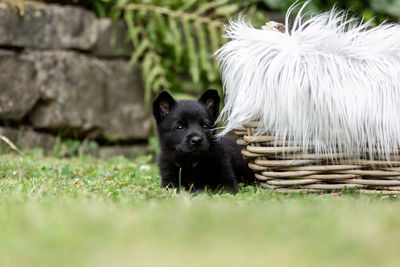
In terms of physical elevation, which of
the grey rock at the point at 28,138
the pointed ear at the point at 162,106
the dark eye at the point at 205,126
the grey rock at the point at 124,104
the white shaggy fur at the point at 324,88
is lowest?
the grey rock at the point at 28,138

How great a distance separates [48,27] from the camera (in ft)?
19.4

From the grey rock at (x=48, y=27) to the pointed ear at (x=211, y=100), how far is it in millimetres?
2822

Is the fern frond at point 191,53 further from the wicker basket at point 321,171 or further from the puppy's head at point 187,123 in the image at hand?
the wicker basket at point 321,171

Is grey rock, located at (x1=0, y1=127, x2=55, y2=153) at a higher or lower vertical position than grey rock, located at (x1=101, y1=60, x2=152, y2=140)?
lower

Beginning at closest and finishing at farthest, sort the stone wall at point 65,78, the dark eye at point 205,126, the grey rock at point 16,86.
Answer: the dark eye at point 205,126, the grey rock at point 16,86, the stone wall at point 65,78

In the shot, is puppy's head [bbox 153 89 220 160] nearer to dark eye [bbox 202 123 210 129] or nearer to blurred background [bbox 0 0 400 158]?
dark eye [bbox 202 123 210 129]

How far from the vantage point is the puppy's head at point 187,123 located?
3.56m

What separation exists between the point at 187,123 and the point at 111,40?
3.16 meters

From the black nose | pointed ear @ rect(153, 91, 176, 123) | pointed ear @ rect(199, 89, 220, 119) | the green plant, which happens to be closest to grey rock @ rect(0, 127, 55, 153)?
the green plant

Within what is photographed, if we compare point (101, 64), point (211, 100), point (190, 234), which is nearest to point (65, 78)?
point (101, 64)

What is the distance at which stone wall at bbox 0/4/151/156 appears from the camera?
570 centimetres

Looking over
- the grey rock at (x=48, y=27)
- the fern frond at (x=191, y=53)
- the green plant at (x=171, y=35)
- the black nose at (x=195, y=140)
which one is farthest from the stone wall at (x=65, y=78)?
the black nose at (x=195, y=140)

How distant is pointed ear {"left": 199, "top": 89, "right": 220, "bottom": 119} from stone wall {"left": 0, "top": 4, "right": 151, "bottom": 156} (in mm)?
2672

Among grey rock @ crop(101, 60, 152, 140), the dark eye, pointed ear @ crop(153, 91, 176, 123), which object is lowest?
grey rock @ crop(101, 60, 152, 140)
